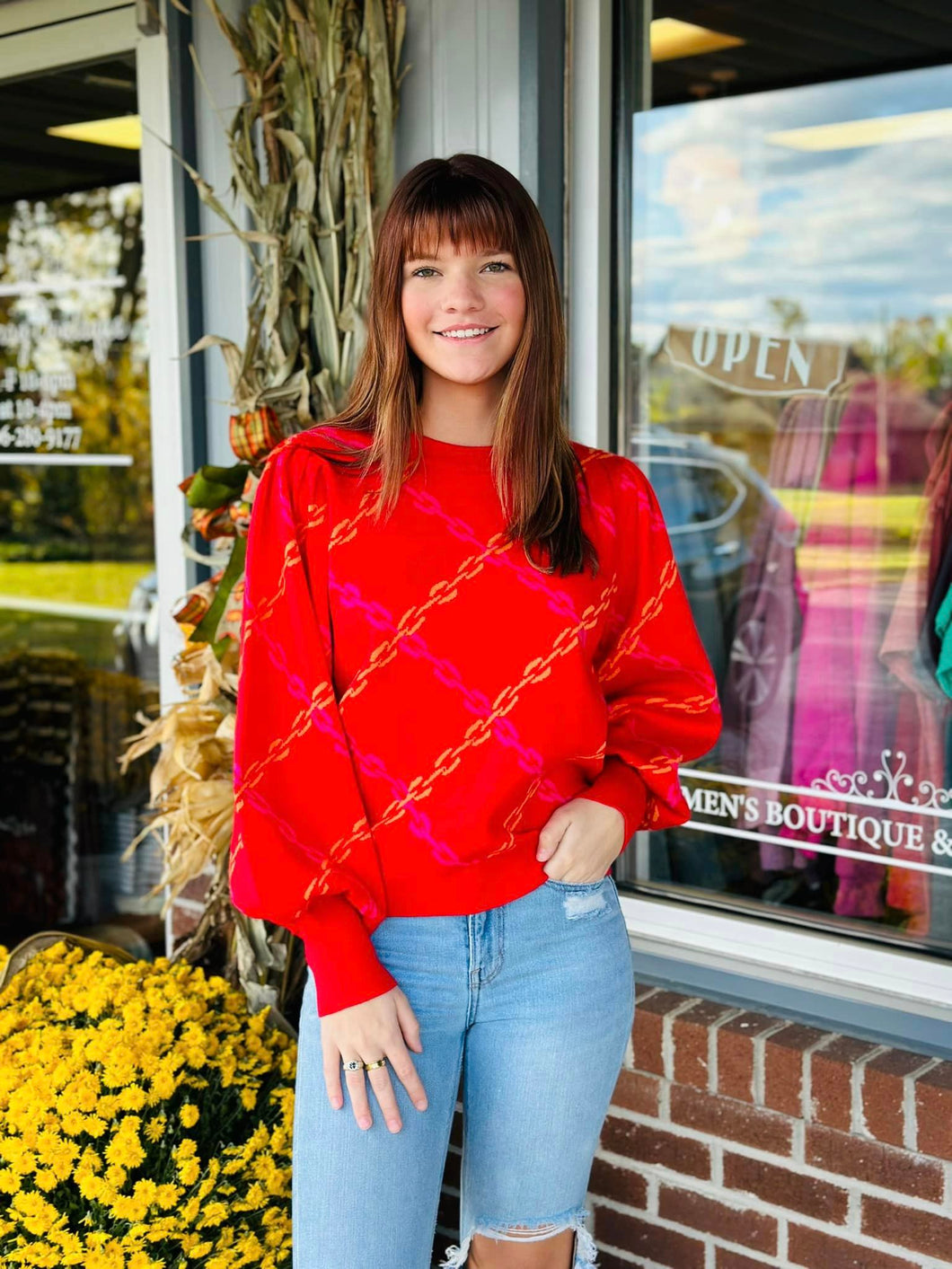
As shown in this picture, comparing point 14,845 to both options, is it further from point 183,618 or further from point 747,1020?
point 747,1020

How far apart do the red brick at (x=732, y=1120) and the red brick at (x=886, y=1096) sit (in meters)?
0.15

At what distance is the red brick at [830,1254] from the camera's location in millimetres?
2176

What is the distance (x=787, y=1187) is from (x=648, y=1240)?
33cm

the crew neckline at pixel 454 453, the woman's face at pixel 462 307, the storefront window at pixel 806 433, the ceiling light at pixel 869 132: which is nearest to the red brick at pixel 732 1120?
the storefront window at pixel 806 433

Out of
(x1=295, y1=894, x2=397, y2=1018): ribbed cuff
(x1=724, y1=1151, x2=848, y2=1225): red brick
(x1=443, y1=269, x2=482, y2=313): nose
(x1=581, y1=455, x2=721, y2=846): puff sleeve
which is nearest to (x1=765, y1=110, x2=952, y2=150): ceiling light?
(x1=581, y1=455, x2=721, y2=846): puff sleeve

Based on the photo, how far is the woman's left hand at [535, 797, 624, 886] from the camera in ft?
5.36

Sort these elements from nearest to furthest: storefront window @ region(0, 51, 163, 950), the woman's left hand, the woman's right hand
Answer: the woman's right hand, the woman's left hand, storefront window @ region(0, 51, 163, 950)

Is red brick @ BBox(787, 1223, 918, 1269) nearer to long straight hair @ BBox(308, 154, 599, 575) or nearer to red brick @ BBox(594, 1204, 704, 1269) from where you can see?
red brick @ BBox(594, 1204, 704, 1269)

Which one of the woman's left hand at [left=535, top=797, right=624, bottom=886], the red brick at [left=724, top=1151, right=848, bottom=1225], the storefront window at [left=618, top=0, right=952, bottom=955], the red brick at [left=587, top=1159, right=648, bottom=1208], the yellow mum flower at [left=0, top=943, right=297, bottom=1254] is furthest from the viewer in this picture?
the storefront window at [left=618, top=0, right=952, bottom=955]

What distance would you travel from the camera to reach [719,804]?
2756 mm

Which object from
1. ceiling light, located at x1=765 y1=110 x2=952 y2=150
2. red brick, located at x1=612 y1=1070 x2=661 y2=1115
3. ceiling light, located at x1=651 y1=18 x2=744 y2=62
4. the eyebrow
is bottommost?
red brick, located at x1=612 y1=1070 x2=661 y2=1115

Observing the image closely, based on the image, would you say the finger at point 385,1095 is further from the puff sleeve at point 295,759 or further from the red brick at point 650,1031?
the red brick at point 650,1031

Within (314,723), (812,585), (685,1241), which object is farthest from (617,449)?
(685,1241)

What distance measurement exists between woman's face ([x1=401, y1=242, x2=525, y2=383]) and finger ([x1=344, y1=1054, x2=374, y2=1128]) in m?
0.81
